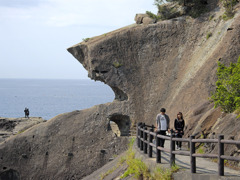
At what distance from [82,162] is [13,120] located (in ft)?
57.3

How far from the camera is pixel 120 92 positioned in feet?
150

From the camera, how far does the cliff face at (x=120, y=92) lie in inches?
1592

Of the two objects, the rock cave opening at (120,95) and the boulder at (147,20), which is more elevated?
the boulder at (147,20)

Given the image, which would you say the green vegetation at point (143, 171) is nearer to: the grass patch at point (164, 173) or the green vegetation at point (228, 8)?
the grass patch at point (164, 173)

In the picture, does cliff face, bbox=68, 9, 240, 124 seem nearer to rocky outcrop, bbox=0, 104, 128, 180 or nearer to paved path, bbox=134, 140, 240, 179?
rocky outcrop, bbox=0, 104, 128, 180

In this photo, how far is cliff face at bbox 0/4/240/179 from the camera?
133 ft

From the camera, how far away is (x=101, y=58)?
4481 centimetres

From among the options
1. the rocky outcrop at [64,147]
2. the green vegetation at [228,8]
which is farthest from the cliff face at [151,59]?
the rocky outcrop at [64,147]

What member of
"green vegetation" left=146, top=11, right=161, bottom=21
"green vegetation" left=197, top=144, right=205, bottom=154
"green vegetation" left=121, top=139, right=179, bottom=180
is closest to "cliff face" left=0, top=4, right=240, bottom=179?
"green vegetation" left=146, top=11, right=161, bottom=21

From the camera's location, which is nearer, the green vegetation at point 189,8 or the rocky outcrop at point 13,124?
the green vegetation at point 189,8

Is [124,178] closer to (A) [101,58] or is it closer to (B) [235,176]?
(B) [235,176]

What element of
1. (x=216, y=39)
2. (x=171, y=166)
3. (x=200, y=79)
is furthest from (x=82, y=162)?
(x=171, y=166)

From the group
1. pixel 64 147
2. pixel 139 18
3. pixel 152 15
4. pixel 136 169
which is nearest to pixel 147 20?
pixel 152 15

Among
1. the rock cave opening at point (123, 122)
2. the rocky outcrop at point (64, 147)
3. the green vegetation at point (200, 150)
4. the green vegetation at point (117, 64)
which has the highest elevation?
the green vegetation at point (117, 64)
